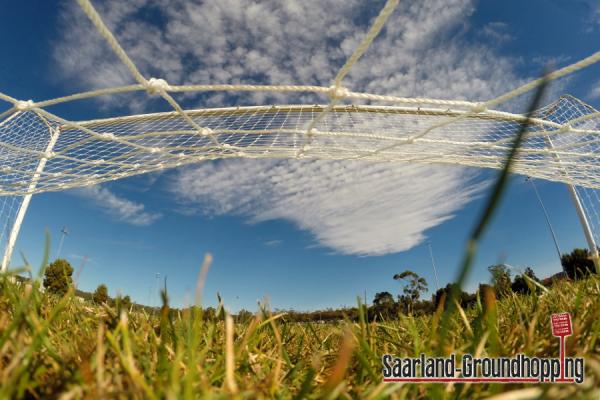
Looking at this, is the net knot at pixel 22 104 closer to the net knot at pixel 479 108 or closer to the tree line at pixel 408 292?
the tree line at pixel 408 292

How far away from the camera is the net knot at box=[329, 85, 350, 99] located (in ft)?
11.1

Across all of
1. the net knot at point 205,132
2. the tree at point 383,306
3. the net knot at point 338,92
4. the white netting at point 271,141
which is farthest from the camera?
the white netting at point 271,141

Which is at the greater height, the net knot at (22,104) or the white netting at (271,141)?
the white netting at (271,141)

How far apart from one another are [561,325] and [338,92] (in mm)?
2798

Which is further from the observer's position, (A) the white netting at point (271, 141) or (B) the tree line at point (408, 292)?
(A) the white netting at point (271, 141)

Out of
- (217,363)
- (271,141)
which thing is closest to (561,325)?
(217,363)

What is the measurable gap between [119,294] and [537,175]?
804cm

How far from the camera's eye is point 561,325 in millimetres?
1071

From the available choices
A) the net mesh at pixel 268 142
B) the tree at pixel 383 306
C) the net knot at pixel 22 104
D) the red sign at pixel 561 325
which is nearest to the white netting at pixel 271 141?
the net mesh at pixel 268 142

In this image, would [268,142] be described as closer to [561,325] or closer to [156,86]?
[156,86]

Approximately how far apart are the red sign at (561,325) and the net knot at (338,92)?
8.83ft

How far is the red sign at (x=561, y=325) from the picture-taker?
1041mm

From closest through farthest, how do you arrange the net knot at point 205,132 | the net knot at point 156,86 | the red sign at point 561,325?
the red sign at point 561,325
the net knot at point 156,86
the net knot at point 205,132

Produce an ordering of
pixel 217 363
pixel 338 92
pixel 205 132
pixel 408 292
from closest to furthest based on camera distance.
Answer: pixel 217 363 < pixel 338 92 < pixel 205 132 < pixel 408 292
